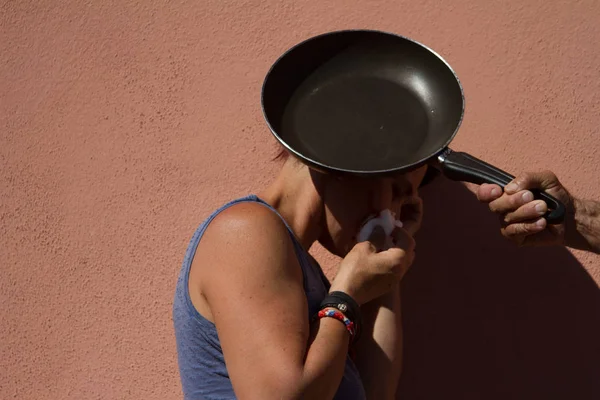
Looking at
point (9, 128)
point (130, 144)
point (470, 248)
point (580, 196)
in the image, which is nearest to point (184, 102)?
point (130, 144)

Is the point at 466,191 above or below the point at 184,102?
below

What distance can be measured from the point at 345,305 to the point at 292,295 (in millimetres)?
151

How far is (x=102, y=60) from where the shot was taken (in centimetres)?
242

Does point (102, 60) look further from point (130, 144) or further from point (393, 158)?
point (393, 158)

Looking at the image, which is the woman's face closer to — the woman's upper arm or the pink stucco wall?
the woman's upper arm

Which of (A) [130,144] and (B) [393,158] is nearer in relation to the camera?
(B) [393,158]

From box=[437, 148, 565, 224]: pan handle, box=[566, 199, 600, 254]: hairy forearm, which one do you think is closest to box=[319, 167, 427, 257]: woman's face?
box=[437, 148, 565, 224]: pan handle

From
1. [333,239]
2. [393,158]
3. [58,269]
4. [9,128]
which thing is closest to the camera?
[393,158]

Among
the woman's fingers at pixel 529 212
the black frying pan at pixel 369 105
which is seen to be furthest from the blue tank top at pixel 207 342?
the woman's fingers at pixel 529 212

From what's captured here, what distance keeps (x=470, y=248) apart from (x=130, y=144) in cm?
123

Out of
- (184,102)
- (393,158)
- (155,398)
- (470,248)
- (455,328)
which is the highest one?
(393,158)

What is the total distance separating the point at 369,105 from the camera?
1.66 m

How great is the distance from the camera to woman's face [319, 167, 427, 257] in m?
1.57

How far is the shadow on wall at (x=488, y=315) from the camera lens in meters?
2.03
